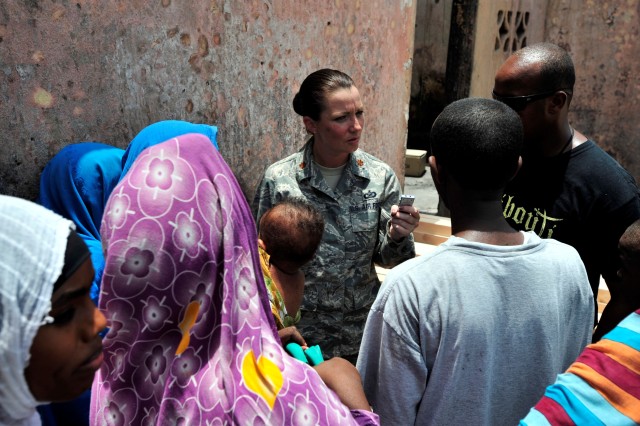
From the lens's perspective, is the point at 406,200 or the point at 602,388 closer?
the point at 602,388

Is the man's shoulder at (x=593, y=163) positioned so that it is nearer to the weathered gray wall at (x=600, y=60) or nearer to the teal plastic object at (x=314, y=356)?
the teal plastic object at (x=314, y=356)

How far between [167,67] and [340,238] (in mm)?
1119

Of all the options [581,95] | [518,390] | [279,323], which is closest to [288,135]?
[279,323]

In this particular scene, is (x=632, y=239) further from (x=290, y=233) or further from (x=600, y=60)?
(x=600, y=60)

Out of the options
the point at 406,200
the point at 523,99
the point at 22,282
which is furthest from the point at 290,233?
the point at 22,282

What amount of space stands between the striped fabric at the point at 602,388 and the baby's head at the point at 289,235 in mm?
1018

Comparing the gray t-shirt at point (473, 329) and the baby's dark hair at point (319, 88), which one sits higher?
the baby's dark hair at point (319, 88)

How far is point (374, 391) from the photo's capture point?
1.48 meters

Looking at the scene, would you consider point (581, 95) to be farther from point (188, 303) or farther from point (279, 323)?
point (188, 303)

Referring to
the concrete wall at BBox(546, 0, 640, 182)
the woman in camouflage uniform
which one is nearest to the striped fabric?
the woman in camouflage uniform

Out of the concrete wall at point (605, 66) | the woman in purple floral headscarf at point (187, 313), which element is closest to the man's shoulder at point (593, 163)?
the woman in purple floral headscarf at point (187, 313)

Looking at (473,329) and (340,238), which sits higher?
(473,329)

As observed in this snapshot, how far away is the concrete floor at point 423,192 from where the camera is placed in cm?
754

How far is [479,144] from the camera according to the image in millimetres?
1354
